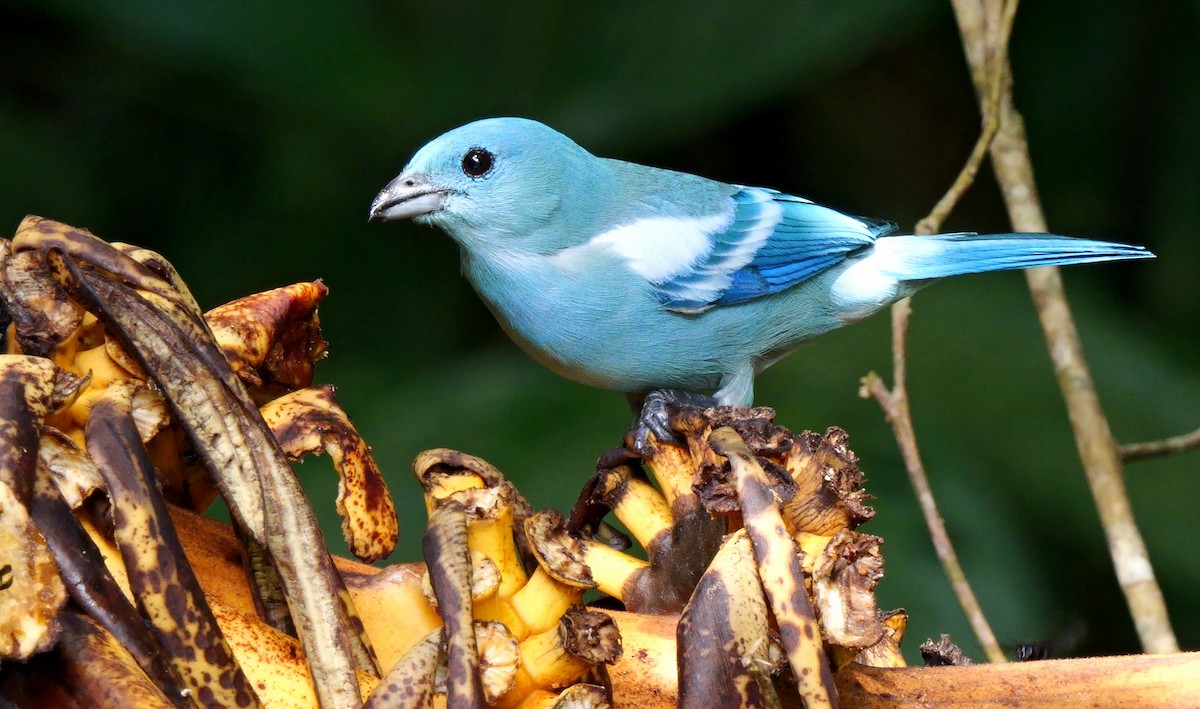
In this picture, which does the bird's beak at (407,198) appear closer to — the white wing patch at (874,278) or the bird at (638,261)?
the bird at (638,261)

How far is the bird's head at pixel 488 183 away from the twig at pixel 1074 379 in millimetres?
887

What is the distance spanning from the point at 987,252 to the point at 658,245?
0.57 meters

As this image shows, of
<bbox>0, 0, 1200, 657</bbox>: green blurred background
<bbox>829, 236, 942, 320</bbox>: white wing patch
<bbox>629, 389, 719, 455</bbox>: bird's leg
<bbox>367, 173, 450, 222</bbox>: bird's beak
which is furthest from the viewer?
<bbox>0, 0, 1200, 657</bbox>: green blurred background

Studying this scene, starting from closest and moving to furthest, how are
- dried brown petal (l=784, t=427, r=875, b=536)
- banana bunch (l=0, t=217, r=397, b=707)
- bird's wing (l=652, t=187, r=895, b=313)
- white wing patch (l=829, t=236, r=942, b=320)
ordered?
banana bunch (l=0, t=217, r=397, b=707), dried brown petal (l=784, t=427, r=875, b=536), bird's wing (l=652, t=187, r=895, b=313), white wing patch (l=829, t=236, r=942, b=320)

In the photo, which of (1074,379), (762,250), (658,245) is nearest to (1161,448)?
(1074,379)

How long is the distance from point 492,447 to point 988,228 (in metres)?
1.51

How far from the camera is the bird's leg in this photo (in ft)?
3.49

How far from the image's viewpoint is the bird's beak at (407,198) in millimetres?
1706

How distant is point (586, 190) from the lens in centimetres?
188

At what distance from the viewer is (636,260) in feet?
5.90

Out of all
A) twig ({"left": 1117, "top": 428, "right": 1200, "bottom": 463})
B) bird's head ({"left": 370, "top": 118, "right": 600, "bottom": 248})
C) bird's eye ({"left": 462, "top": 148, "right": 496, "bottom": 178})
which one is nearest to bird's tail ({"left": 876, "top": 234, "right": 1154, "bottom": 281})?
twig ({"left": 1117, "top": 428, "right": 1200, "bottom": 463})

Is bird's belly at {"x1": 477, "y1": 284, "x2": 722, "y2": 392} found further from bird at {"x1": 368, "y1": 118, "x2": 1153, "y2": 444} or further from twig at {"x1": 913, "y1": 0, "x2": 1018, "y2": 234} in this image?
twig at {"x1": 913, "y1": 0, "x2": 1018, "y2": 234}

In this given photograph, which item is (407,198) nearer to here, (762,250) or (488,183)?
(488,183)

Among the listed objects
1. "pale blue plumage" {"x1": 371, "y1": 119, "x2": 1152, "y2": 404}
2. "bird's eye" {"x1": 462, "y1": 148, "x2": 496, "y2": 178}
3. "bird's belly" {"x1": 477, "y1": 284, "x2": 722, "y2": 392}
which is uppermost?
"bird's eye" {"x1": 462, "y1": 148, "x2": 496, "y2": 178}
